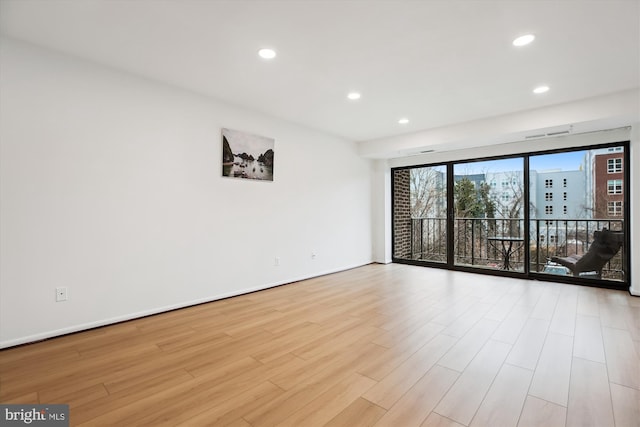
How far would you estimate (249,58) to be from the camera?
8.98 feet

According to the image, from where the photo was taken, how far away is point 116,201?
2.92 metres

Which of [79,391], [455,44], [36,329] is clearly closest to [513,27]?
[455,44]

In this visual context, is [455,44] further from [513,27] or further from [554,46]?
[554,46]

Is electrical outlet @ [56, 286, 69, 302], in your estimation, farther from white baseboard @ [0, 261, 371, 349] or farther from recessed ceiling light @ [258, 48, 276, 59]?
recessed ceiling light @ [258, 48, 276, 59]

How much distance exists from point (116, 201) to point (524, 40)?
3.88 meters

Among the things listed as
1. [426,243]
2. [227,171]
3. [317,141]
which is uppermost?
[317,141]

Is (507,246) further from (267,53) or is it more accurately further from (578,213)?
(267,53)

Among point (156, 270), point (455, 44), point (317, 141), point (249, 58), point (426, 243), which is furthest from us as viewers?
point (426, 243)

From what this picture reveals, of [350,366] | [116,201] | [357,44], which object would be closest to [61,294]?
[116,201]

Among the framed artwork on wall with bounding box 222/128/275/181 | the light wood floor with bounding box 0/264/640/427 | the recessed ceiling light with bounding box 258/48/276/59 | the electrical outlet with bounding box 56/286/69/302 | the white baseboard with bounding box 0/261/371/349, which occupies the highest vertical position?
the recessed ceiling light with bounding box 258/48/276/59

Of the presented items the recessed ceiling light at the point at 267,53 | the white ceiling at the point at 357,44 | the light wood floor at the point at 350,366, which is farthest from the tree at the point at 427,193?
the recessed ceiling light at the point at 267,53

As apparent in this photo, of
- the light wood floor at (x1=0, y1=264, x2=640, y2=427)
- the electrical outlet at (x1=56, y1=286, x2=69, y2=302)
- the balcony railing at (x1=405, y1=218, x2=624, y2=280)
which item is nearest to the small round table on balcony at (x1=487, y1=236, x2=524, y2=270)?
the balcony railing at (x1=405, y1=218, x2=624, y2=280)

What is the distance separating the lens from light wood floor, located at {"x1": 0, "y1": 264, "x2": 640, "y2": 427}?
63.3 inches

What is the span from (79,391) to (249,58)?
277cm
